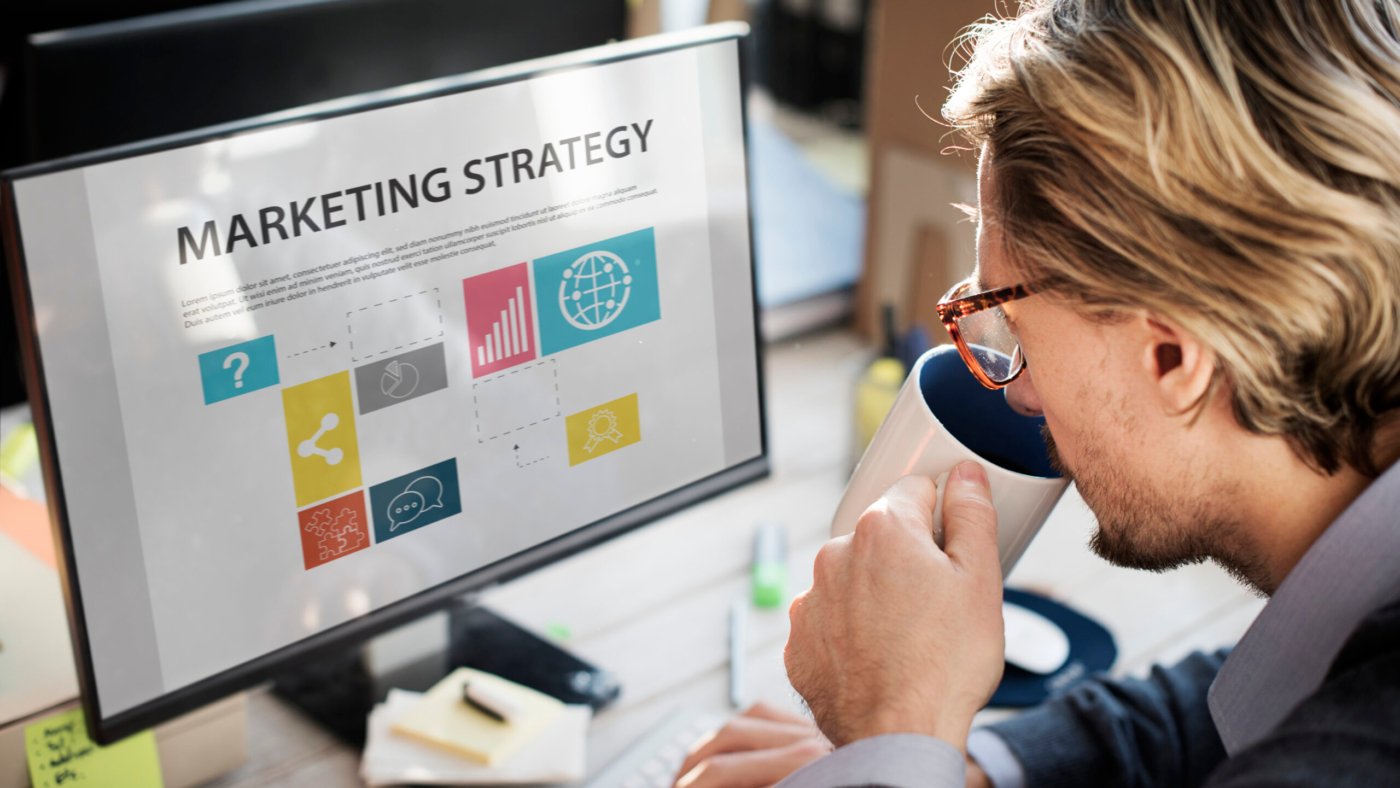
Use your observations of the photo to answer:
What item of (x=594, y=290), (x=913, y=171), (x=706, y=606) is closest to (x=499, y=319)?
(x=594, y=290)

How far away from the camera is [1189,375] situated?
750mm

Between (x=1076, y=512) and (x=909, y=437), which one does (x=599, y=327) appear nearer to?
(x=909, y=437)

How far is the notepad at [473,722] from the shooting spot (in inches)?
41.5

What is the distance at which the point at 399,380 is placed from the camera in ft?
3.03

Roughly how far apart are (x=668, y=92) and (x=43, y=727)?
62cm

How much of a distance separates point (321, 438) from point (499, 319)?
0.48 ft

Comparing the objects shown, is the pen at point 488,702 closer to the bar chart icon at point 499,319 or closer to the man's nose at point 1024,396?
the bar chart icon at point 499,319

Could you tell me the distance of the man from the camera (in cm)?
69

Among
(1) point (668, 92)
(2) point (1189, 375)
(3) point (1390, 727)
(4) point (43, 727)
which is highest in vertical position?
(1) point (668, 92)

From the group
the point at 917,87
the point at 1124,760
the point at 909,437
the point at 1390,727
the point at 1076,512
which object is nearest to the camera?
the point at 1390,727

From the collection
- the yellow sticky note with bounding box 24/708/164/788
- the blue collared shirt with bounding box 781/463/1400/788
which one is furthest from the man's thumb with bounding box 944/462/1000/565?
the yellow sticky note with bounding box 24/708/164/788

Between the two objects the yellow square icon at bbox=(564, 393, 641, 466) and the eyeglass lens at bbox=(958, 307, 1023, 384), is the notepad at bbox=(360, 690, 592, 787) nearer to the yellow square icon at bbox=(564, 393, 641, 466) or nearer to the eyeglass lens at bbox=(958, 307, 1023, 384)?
the yellow square icon at bbox=(564, 393, 641, 466)

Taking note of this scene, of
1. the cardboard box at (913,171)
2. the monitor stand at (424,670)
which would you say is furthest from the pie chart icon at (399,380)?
the cardboard box at (913,171)

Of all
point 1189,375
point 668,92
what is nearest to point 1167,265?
point 1189,375
